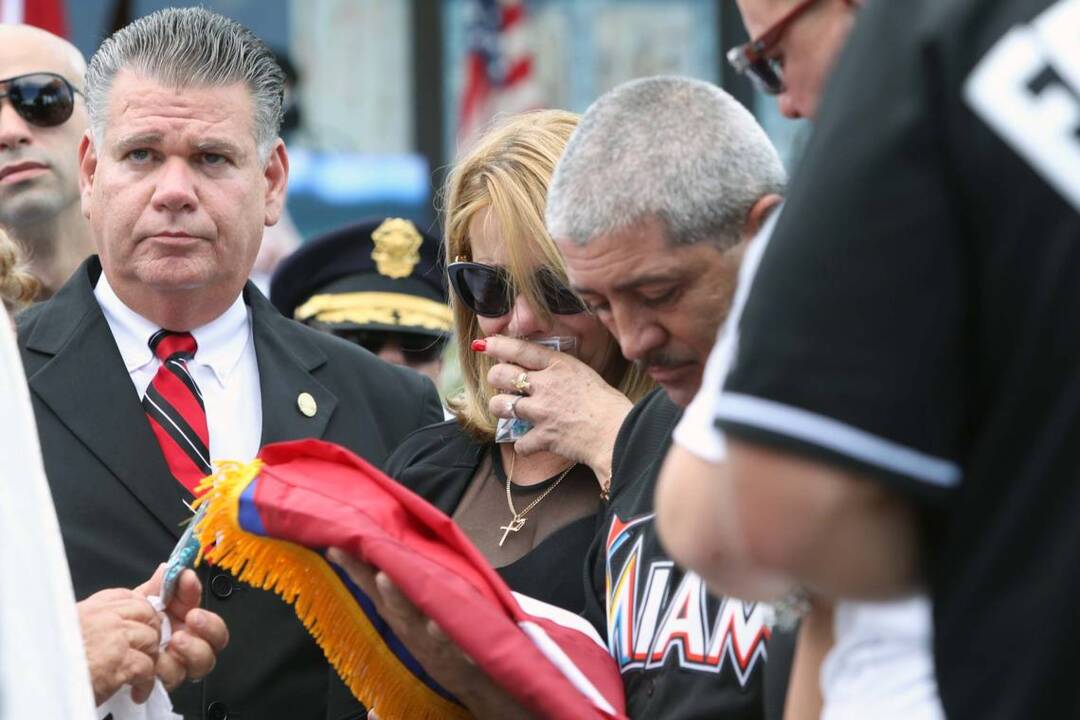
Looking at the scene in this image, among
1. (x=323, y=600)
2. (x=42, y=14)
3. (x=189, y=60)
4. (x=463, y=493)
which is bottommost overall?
(x=42, y=14)

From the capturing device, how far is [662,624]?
2432 mm

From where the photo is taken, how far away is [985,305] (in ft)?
4.56

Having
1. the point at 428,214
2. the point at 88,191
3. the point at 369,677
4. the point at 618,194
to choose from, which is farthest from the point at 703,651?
the point at 428,214

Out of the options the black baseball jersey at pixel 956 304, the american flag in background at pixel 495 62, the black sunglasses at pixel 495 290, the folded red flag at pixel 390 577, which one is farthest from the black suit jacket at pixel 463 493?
the american flag in background at pixel 495 62

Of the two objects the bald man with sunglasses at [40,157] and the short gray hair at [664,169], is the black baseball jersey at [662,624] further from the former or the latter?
the bald man with sunglasses at [40,157]

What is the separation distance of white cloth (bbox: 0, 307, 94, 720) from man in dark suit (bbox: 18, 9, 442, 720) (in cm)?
151

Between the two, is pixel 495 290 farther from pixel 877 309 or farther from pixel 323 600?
pixel 877 309

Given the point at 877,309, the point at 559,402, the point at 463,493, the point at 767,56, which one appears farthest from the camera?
the point at 463,493

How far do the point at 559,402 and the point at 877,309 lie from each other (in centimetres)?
180

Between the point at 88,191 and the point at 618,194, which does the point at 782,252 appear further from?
the point at 88,191

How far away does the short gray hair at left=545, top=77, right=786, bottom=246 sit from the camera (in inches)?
81.6

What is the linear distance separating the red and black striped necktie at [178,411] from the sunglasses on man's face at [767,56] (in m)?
1.79

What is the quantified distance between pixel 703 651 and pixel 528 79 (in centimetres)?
880

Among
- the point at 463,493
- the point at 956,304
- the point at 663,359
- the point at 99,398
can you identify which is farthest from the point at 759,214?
the point at 99,398
